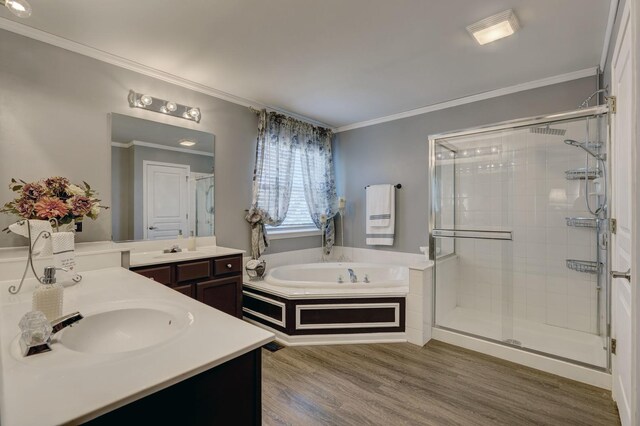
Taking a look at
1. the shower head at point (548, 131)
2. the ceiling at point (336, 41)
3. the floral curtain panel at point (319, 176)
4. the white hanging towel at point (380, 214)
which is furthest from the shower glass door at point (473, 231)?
the floral curtain panel at point (319, 176)

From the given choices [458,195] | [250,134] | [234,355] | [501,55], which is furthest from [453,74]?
[234,355]

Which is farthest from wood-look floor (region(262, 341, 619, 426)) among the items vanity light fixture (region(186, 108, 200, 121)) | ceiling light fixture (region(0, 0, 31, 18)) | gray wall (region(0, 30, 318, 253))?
vanity light fixture (region(186, 108, 200, 121))

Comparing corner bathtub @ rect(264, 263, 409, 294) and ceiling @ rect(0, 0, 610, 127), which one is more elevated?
ceiling @ rect(0, 0, 610, 127)

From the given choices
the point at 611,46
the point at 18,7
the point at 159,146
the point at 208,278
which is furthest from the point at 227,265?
the point at 611,46

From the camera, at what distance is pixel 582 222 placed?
276cm

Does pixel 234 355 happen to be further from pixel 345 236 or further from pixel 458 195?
pixel 345 236

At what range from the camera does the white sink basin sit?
108 cm

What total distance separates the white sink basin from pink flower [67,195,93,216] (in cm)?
80

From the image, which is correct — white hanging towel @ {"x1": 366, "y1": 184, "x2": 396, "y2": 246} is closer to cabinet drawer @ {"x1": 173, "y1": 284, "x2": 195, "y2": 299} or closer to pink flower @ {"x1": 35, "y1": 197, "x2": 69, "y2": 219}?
cabinet drawer @ {"x1": 173, "y1": 284, "x2": 195, "y2": 299}

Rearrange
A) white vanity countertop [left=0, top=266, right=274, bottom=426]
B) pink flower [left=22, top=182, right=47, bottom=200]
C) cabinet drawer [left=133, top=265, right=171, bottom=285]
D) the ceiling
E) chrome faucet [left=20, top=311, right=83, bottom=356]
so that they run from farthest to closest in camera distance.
→ cabinet drawer [left=133, top=265, right=171, bottom=285] → the ceiling → pink flower [left=22, top=182, right=47, bottom=200] → chrome faucet [left=20, top=311, right=83, bottom=356] → white vanity countertop [left=0, top=266, right=274, bottom=426]

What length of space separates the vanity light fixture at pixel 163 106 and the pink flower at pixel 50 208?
4.99 feet

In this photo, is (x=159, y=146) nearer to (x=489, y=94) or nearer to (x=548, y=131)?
(x=489, y=94)

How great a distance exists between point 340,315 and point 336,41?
2390 mm

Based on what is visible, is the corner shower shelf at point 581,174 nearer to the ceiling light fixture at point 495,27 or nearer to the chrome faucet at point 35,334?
the ceiling light fixture at point 495,27
